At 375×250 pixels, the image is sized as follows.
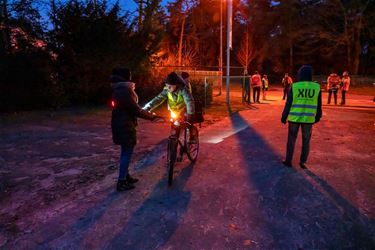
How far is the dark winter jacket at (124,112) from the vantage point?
4.89m

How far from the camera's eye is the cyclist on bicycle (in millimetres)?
5664

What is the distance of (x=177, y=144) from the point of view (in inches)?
219

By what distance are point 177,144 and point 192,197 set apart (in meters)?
1.04

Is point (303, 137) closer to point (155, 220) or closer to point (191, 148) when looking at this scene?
Answer: point (191, 148)

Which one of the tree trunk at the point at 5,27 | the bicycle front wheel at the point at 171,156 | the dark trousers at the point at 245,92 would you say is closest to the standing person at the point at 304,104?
the bicycle front wheel at the point at 171,156

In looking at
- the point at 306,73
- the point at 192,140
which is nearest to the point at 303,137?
the point at 306,73

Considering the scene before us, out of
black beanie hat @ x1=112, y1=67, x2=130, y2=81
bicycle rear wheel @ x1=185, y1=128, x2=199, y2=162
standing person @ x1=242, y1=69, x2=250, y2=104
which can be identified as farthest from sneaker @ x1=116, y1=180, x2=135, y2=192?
standing person @ x1=242, y1=69, x2=250, y2=104

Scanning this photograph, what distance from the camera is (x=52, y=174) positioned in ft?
19.8

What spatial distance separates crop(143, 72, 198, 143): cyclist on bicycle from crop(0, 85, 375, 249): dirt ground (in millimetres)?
1087

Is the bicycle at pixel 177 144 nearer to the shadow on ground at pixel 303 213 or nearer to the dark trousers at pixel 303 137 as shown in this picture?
the shadow on ground at pixel 303 213

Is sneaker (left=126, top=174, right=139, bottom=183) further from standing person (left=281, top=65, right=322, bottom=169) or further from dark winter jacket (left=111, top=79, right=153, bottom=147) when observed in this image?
standing person (left=281, top=65, right=322, bottom=169)

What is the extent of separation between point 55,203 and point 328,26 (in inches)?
1643

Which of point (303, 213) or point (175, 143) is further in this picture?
point (175, 143)

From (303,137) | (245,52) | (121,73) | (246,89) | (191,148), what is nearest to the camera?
(121,73)
